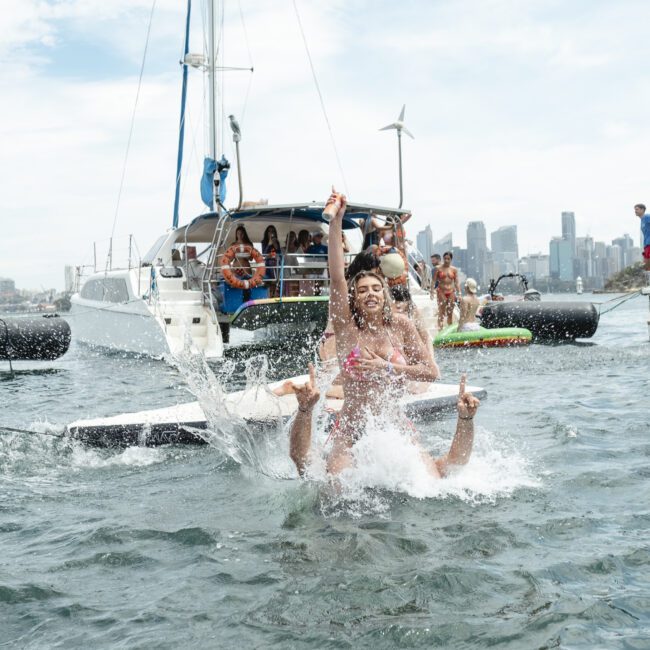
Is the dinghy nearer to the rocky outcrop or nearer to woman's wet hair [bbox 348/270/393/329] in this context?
woman's wet hair [bbox 348/270/393/329]

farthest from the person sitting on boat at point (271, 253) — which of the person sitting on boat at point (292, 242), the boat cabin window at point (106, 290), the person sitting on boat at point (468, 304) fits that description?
the person sitting on boat at point (468, 304)

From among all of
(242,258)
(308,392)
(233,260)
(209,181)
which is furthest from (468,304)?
(308,392)

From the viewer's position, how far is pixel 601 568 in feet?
12.5

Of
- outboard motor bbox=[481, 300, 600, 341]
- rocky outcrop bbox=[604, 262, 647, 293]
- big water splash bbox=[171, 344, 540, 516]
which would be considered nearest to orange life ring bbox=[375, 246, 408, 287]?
outboard motor bbox=[481, 300, 600, 341]

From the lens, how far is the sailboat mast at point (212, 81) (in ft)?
61.4

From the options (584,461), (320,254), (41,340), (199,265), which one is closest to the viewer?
(584,461)

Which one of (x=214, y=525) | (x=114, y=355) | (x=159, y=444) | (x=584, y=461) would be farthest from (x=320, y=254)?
(x=214, y=525)

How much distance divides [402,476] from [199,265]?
12.7m

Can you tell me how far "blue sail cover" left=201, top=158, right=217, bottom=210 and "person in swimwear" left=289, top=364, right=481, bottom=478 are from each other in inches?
528

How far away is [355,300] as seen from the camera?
508cm

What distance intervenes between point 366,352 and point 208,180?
44.7 ft

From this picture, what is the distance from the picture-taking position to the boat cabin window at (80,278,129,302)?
16247mm

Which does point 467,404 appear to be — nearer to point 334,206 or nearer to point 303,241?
point 334,206

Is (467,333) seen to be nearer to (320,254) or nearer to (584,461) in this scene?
(320,254)
